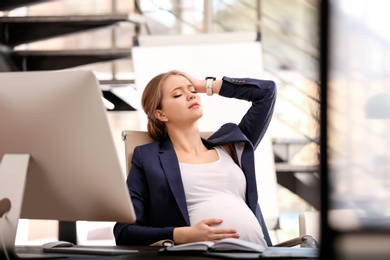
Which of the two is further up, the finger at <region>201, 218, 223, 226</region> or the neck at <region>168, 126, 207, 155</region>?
the neck at <region>168, 126, 207, 155</region>

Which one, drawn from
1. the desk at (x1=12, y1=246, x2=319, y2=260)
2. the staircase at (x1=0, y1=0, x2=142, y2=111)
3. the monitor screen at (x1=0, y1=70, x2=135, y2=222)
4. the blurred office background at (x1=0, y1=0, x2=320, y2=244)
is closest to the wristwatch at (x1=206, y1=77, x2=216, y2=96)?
the desk at (x1=12, y1=246, x2=319, y2=260)

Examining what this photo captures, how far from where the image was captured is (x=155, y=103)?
2.29m

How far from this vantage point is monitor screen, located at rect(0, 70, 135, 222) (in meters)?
1.42

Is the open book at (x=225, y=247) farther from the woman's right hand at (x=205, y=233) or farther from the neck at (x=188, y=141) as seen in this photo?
the neck at (x=188, y=141)

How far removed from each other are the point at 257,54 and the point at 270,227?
83 cm

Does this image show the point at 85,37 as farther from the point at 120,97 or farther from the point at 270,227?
the point at 270,227

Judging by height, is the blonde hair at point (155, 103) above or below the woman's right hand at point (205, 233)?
above

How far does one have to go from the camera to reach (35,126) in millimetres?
1505

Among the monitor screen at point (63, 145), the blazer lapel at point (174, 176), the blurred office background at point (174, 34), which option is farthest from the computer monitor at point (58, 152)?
the blurred office background at point (174, 34)

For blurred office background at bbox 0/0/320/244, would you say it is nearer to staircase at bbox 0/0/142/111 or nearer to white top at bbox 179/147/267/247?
staircase at bbox 0/0/142/111

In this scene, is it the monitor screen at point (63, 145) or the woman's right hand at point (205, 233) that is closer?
the monitor screen at point (63, 145)

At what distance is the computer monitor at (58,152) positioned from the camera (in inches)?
56.0

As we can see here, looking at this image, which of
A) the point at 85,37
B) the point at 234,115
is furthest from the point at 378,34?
the point at 85,37

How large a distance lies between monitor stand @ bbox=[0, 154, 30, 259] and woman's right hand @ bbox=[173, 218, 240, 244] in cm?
51
